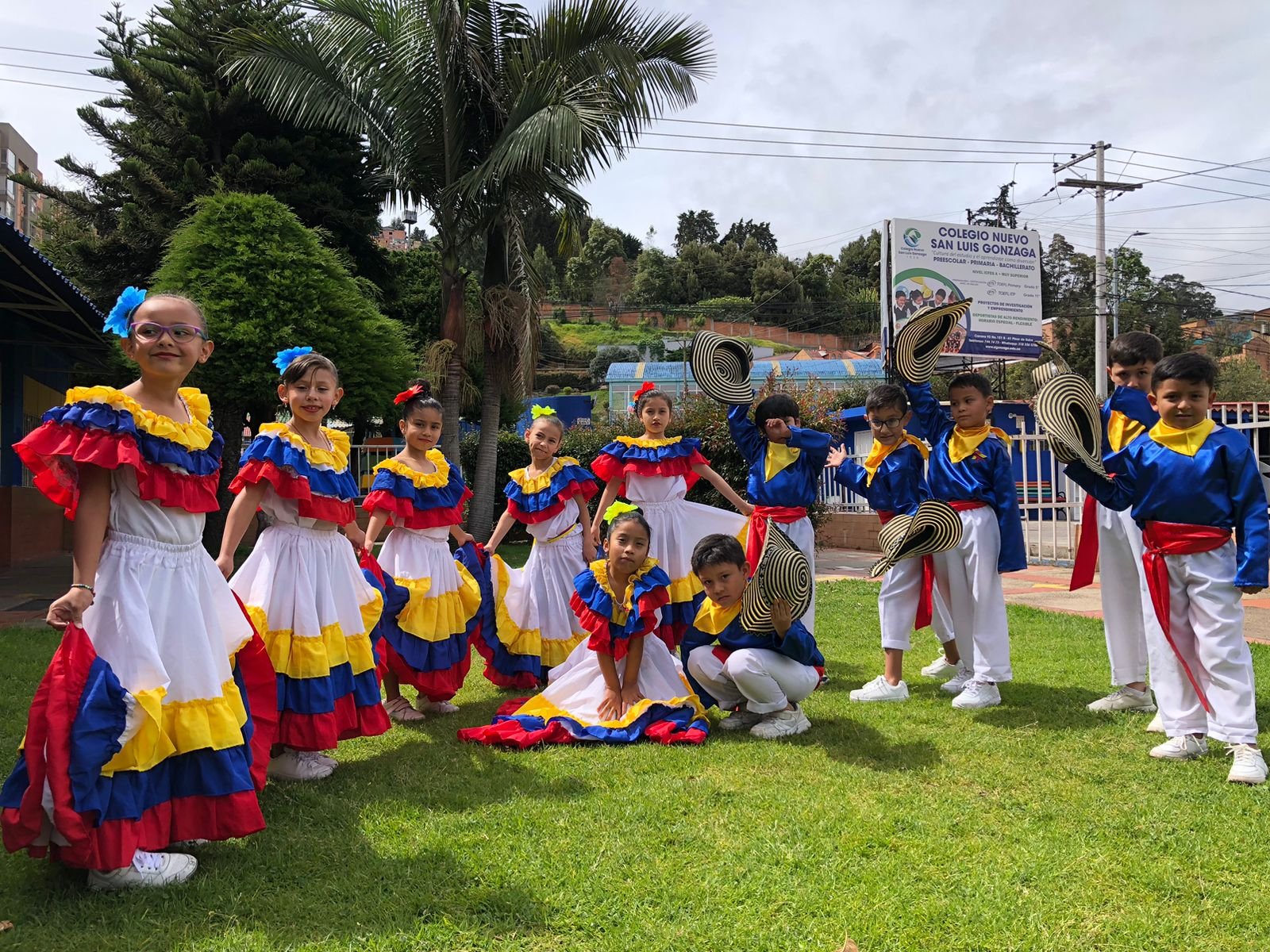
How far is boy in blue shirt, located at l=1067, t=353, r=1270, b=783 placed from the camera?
4078 millimetres

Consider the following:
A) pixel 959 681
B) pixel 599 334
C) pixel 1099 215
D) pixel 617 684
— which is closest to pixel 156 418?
pixel 617 684

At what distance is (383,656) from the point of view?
207 inches

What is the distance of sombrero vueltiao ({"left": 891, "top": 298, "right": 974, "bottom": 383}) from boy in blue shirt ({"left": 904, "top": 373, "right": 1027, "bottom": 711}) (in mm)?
141

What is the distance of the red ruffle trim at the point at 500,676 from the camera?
593 cm

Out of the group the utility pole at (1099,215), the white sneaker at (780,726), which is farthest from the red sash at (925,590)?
the utility pole at (1099,215)

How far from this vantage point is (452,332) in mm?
12711

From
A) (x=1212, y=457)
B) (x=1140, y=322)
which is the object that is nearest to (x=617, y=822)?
(x=1212, y=457)

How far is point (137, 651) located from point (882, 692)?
3.97 metres

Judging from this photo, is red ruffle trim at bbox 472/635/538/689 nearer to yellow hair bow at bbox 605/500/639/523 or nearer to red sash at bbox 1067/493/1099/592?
yellow hair bow at bbox 605/500/639/523

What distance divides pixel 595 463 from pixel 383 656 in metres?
1.85

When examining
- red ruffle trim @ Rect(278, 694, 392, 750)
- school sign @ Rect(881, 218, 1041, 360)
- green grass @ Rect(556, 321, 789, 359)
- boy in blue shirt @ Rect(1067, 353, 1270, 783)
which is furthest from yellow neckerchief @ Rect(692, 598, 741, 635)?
green grass @ Rect(556, 321, 789, 359)

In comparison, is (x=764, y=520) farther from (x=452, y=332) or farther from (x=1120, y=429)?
(x=452, y=332)

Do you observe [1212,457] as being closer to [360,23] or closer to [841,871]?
[841,871]

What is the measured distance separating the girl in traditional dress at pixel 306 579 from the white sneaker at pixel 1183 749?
3.51 meters
